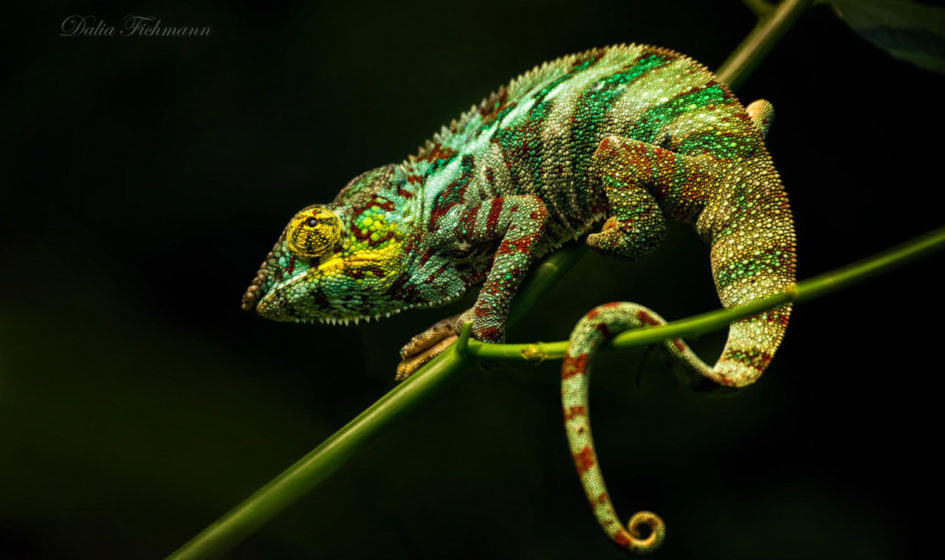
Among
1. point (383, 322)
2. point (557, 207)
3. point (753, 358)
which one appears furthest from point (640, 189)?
point (383, 322)

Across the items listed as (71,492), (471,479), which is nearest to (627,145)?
(471,479)

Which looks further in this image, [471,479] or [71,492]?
[471,479]

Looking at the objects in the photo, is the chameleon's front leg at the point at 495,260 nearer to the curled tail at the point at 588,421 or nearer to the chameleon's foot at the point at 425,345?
the chameleon's foot at the point at 425,345

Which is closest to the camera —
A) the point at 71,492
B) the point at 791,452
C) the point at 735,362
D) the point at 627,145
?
the point at 735,362

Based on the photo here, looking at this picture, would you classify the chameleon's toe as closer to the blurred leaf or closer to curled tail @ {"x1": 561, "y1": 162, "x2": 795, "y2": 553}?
curled tail @ {"x1": 561, "y1": 162, "x2": 795, "y2": 553}

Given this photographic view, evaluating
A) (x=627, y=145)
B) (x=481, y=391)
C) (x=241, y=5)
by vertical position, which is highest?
(x=241, y=5)

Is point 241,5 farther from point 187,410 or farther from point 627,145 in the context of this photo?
point 627,145

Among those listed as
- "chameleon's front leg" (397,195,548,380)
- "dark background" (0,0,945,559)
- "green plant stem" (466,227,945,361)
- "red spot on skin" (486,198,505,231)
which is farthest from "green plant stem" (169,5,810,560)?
"dark background" (0,0,945,559)
